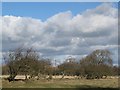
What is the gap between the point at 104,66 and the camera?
92500mm

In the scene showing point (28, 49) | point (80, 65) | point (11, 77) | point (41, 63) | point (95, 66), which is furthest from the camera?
point (80, 65)

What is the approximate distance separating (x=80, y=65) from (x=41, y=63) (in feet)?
85.4

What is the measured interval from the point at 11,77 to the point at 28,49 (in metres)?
8.17

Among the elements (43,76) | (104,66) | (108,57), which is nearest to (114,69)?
(108,57)

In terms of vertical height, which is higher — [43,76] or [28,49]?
[28,49]

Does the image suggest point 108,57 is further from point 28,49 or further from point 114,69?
point 28,49

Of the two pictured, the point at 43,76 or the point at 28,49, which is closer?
the point at 28,49

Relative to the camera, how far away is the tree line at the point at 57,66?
64.6 m

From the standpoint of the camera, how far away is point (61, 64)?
4146 inches

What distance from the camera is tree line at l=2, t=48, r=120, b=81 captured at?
6462 centimetres

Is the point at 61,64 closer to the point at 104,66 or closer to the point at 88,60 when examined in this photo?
the point at 88,60

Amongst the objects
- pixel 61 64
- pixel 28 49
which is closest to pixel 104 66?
pixel 61 64

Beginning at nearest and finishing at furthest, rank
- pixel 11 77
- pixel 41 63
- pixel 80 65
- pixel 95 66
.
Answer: pixel 11 77
pixel 41 63
pixel 95 66
pixel 80 65

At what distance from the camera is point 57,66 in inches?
4240
